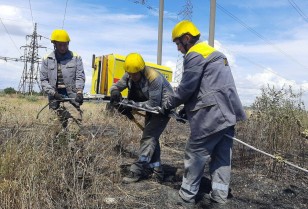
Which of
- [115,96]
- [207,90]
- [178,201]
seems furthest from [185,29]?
[178,201]

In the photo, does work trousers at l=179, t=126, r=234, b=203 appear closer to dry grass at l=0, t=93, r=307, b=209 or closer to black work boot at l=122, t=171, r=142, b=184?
dry grass at l=0, t=93, r=307, b=209

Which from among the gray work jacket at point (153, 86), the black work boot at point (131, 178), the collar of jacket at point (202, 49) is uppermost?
the collar of jacket at point (202, 49)

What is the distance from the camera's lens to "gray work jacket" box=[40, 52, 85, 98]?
568cm

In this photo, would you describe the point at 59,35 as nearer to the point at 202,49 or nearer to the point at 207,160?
the point at 202,49

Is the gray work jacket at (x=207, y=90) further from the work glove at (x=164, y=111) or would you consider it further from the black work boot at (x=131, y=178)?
the black work boot at (x=131, y=178)

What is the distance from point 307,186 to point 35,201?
3.78 meters

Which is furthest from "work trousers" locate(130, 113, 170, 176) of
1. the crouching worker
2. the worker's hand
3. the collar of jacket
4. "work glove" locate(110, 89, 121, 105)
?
the worker's hand

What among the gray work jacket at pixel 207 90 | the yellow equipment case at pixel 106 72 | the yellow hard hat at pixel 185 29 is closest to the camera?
the gray work jacket at pixel 207 90

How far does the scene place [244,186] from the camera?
4945mm

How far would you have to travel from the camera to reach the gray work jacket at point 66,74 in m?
5.68

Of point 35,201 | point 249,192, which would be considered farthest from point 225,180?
point 35,201

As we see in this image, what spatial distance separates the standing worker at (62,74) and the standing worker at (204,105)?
195 centimetres

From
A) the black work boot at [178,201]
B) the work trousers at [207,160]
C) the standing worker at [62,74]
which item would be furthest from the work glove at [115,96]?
the black work boot at [178,201]

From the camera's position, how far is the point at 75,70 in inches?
228
